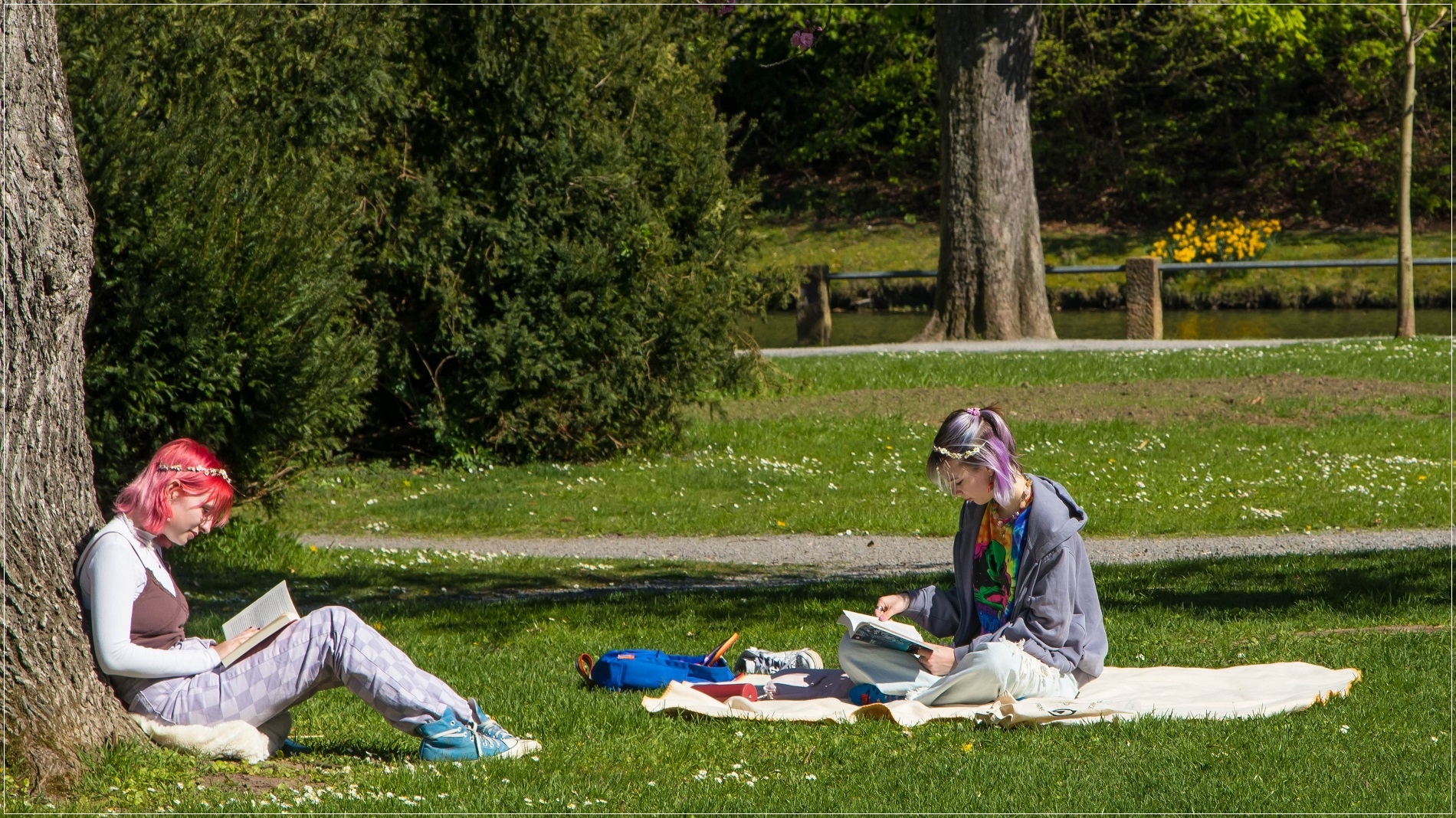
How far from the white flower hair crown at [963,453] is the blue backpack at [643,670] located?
133 centimetres

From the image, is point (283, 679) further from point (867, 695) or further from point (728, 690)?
point (867, 695)

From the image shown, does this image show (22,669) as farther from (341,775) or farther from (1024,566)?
(1024,566)

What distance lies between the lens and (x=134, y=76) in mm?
9281

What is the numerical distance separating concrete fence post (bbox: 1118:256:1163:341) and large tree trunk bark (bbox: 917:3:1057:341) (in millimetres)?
1649

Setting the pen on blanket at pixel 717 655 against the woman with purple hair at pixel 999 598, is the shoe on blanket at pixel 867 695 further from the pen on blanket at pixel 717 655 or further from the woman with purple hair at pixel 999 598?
the pen on blanket at pixel 717 655

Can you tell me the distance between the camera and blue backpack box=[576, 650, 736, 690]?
5.70 meters

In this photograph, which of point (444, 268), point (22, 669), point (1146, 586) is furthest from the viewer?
point (444, 268)

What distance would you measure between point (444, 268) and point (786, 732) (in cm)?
826

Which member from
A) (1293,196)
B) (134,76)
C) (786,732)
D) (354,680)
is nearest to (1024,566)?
(786,732)

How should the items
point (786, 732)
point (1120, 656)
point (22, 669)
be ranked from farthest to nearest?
1. point (1120, 656)
2. point (786, 732)
3. point (22, 669)

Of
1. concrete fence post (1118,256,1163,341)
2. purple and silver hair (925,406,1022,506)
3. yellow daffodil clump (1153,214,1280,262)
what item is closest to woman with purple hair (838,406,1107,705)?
purple and silver hair (925,406,1022,506)

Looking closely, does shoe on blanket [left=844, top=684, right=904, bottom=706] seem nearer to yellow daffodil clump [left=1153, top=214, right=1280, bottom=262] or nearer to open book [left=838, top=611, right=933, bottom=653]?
open book [left=838, top=611, right=933, bottom=653]

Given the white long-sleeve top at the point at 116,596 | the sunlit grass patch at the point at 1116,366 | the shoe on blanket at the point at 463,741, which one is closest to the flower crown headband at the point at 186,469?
the white long-sleeve top at the point at 116,596

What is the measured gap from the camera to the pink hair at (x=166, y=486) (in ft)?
14.1
